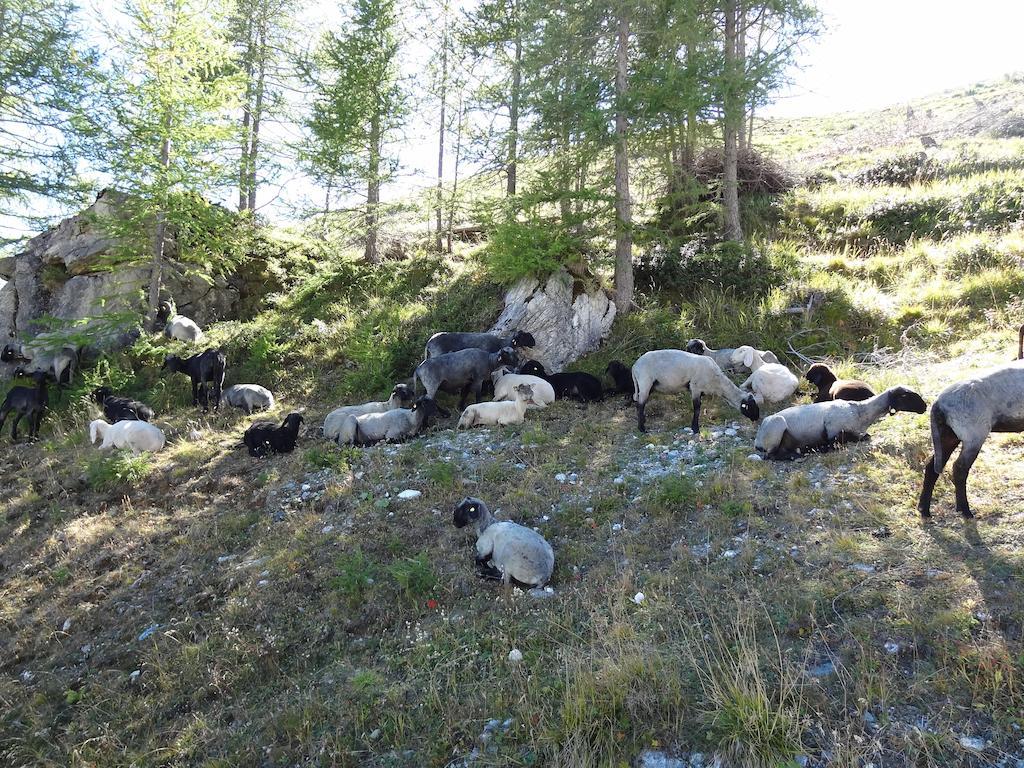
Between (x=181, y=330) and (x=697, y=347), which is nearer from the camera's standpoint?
(x=697, y=347)

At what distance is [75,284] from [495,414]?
15965 mm

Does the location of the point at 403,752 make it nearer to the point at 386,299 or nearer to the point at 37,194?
the point at 386,299

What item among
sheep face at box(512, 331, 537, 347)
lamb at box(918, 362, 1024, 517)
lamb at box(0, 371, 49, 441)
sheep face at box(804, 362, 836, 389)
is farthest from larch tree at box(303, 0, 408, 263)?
lamb at box(918, 362, 1024, 517)

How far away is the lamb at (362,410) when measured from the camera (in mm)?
11641

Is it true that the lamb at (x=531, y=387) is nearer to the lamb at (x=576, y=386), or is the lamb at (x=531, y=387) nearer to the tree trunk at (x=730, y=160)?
the lamb at (x=576, y=386)

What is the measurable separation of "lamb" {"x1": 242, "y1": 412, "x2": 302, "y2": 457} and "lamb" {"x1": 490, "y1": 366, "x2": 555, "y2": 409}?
404cm

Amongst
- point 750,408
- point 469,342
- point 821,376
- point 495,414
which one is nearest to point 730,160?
point 821,376

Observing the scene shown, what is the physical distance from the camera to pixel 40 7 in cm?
1678

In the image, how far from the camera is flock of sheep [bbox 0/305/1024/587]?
6.44 m

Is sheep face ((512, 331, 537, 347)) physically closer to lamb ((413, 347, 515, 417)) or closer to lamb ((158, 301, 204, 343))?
lamb ((413, 347, 515, 417))

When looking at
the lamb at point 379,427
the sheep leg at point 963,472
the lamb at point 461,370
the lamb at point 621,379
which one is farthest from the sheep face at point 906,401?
the lamb at point 379,427

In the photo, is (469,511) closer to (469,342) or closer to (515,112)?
(469,342)

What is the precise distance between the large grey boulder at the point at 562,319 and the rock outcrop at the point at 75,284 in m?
10.7

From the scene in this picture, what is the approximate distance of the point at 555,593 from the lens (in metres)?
6.39
